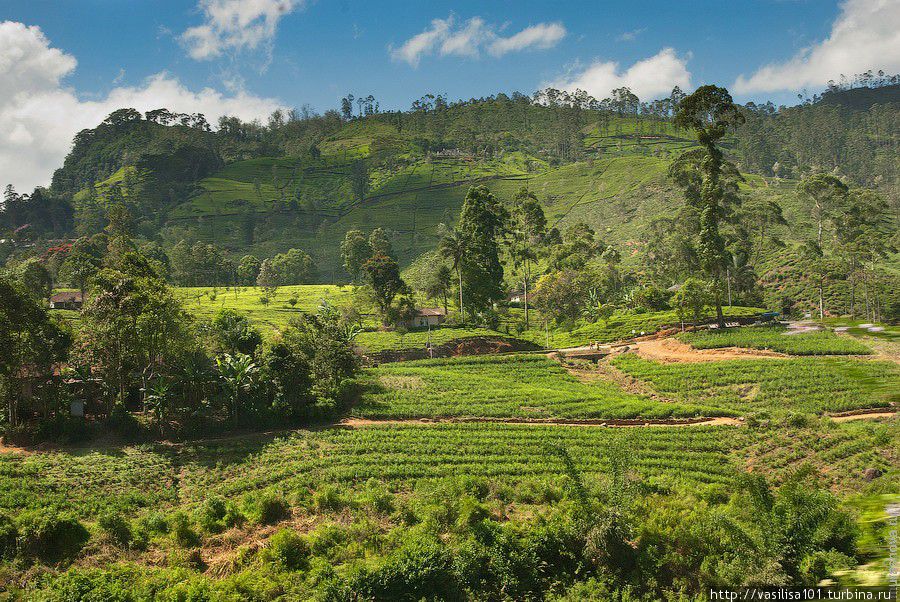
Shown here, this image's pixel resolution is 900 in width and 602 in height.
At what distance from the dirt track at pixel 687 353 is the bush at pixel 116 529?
39215 mm

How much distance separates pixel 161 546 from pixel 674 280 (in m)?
72.9

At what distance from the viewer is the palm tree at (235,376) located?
36.9m

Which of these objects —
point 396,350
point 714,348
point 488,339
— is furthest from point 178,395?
point 714,348

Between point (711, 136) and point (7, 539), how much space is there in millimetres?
54030

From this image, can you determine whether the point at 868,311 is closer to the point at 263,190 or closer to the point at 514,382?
the point at 514,382

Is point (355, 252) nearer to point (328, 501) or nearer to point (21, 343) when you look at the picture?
point (21, 343)

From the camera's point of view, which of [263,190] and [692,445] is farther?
[263,190]

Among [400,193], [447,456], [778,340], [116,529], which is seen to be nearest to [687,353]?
[778,340]

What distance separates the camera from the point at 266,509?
26625 millimetres

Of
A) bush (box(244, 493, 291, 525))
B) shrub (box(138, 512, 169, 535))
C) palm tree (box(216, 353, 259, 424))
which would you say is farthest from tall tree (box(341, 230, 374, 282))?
shrub (box(138, 512, 169, 535))

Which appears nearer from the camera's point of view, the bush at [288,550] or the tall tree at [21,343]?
the bush at [288,550]

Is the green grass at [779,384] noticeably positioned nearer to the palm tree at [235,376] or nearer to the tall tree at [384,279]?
the palm tree at [235,376]

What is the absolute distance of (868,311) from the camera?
212 feet

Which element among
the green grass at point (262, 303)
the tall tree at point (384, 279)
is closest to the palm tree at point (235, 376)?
the green grass at point (262, 303)
